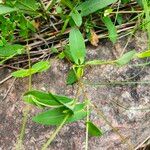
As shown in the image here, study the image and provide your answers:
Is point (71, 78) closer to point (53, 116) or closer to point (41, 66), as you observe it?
point (41, 66)

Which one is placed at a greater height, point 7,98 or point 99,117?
point 7,98

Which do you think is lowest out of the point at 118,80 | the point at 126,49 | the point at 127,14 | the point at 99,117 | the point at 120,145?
the point at 120,145

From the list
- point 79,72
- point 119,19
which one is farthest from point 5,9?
point 119,19

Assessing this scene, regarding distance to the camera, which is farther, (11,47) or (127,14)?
(127,14)

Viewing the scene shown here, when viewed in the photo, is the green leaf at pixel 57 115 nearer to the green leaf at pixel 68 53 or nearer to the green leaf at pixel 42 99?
the green leaf at pixel 42 99

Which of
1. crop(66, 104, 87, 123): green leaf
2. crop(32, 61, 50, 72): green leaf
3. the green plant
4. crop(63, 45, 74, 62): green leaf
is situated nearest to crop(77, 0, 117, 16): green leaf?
the green plant

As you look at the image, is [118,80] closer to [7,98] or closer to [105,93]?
[105,93]

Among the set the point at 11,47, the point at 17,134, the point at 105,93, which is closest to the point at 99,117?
the point at 105,93
